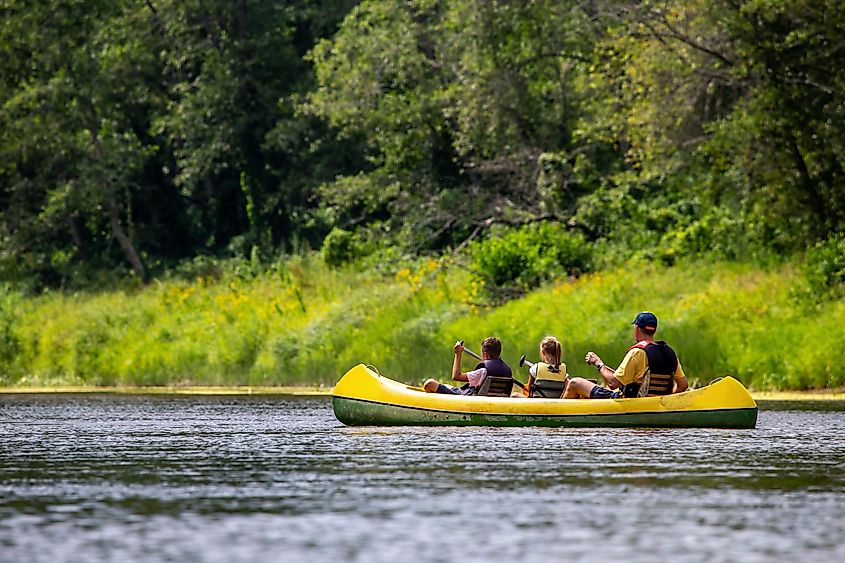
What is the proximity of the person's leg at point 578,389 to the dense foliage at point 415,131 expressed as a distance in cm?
1075

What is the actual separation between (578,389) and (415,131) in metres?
21.6

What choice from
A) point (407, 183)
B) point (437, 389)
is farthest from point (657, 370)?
point (407, 183)

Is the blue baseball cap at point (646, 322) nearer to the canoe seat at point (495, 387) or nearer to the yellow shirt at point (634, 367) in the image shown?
the yellow shirt at point (634, 367)

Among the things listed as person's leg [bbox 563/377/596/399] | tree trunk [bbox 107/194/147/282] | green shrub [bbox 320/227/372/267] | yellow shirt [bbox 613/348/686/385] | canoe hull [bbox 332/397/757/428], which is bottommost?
canoe hull [bbox 332/397/757/428]

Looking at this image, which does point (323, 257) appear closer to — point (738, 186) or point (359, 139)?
point (359, 139)

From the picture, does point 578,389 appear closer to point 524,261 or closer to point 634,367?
point 634,367

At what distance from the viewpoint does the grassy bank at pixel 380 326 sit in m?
28.1

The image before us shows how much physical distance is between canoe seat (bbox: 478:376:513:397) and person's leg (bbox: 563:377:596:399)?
782 millimetres

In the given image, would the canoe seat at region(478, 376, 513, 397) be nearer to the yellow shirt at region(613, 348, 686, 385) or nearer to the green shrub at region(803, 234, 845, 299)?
the yellow shirt at region(613, 348, 686, 385)

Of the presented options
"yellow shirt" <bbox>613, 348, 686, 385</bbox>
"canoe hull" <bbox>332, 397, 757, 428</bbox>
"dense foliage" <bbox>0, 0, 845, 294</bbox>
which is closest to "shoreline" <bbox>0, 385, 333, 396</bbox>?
"dense foliage" <bbox>0, 0, 845, 294</bbox>

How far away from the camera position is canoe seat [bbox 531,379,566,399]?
2133cm

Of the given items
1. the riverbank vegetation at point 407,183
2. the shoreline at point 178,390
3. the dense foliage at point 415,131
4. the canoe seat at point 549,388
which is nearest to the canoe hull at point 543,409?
the canoe seat at point 549,388

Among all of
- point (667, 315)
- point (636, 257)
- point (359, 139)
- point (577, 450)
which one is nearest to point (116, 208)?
point (359, 139)

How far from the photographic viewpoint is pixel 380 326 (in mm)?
34656
